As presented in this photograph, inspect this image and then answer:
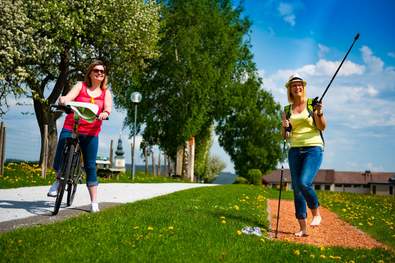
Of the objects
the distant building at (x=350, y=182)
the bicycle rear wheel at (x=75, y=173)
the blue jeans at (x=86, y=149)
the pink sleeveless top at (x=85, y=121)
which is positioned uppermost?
the pink sleeveless top at (x=85, y=121)

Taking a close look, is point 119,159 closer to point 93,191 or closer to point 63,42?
point 63,42

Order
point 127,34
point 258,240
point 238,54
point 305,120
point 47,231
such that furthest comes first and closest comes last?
1. point 238,54
2. point 127,34
3. point 305,120
4. point 258,240
5. point 47,231

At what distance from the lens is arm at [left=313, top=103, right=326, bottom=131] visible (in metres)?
8.16

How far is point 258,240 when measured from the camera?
24.4ft

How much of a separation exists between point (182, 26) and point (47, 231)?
33100mm

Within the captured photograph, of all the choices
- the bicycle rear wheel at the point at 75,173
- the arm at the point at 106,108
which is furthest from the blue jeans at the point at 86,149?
the arm at the point at 106,108

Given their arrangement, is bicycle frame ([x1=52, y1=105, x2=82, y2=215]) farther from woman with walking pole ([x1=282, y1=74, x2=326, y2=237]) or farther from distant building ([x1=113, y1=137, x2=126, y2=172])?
distant building ([x1=113, y1=137, x2=126, y2=172])

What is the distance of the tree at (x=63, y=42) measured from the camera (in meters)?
24.8

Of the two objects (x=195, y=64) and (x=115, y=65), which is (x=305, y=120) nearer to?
(x=115, y=65)

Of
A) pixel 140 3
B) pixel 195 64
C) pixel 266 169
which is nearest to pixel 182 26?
pixel 195 64

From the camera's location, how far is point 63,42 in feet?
90.3

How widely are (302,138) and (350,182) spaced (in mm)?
109012

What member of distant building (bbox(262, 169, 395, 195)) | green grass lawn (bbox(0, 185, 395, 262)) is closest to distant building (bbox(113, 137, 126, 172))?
green grass lawn (bbox(0, 185, 395, 262))

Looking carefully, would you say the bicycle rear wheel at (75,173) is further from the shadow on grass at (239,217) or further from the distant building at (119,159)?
the distant building at (119,159)
